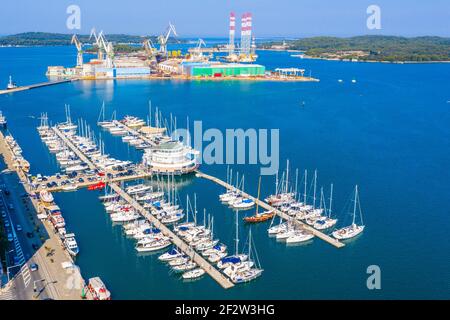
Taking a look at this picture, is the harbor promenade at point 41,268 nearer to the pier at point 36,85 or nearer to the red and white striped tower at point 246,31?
the pier at point 36,85

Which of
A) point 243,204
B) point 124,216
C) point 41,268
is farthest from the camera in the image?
point 243,204

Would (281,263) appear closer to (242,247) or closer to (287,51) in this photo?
(242,247)

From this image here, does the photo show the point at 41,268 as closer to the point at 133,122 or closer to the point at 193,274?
the point at 193,274

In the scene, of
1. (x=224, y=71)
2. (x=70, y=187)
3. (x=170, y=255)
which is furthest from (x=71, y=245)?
(x=224, y=71)

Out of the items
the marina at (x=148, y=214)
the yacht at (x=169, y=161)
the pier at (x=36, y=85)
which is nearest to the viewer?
the marina at (x=148, y=214)

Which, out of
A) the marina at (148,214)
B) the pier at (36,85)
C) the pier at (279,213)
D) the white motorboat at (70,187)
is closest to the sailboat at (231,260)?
the marina at (148,214)

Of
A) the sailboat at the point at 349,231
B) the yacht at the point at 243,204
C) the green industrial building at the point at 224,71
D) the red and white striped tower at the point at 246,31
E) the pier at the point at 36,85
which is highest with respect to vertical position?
the red and white striped tower at the point at 246,31
